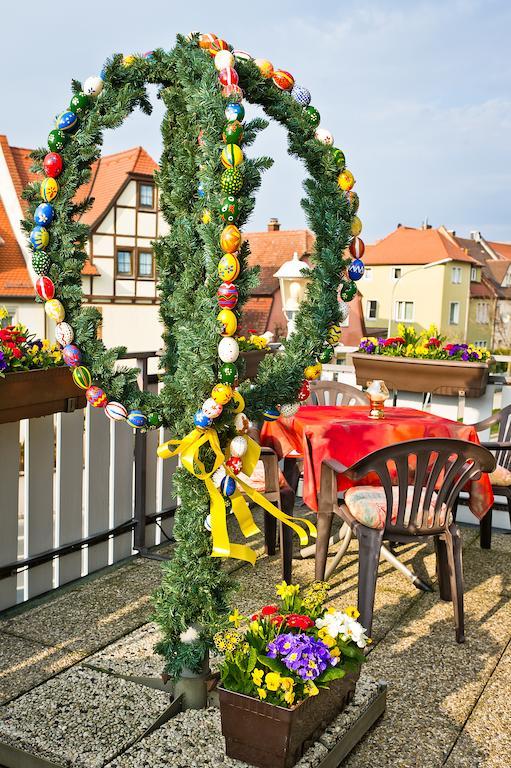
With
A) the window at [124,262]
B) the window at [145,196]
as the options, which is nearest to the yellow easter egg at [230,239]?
the window at [124,262]

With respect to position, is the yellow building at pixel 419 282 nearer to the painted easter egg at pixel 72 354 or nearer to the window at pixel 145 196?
the window at pixel 145 196


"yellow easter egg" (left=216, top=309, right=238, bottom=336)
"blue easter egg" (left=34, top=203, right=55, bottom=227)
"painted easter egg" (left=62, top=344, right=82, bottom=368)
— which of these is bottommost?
"painted easter egg" (left=62, top=344, right=82, bottom=368)

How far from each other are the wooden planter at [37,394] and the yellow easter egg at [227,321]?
1.40 meters

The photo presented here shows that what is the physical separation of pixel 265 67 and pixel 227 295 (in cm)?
80

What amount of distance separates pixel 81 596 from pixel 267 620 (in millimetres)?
1679

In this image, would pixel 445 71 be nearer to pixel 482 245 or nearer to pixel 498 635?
pixel 498 635

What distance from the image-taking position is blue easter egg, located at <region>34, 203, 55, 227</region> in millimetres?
2256

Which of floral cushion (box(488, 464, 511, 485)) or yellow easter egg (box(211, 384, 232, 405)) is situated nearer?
yellow easter egg (box(211, 384, 232, 405))

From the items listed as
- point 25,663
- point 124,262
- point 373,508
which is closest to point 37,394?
point 25,663

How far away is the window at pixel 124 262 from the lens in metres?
22.4

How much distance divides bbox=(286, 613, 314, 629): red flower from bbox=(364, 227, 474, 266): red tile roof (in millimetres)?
42625

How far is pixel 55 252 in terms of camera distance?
2.30 metres

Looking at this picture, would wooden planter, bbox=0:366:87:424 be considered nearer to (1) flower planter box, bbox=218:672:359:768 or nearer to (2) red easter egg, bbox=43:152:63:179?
(2) red easter egg, bbox=43:152:63:179

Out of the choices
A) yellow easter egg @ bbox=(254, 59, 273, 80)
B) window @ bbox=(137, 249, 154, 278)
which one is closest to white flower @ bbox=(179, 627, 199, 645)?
yellow easter egg @ bbox=(254, 59, 273, 80)
